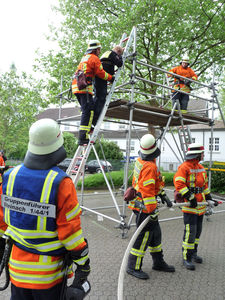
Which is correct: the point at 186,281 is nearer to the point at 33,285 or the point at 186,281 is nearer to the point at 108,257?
the point at 108,257

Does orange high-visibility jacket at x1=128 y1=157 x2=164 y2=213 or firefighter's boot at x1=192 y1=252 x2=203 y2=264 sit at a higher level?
orange high-visibility jacket at x1=128 y1=157 x2=164 y2=213

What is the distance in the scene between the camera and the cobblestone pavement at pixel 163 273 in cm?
312

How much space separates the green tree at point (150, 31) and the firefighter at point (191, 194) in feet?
24.5

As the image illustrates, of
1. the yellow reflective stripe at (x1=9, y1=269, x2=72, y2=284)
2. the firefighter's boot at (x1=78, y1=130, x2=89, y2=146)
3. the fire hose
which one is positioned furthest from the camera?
the firefighter's boot at (x1=78, y1=130, x2=89, y2=146)

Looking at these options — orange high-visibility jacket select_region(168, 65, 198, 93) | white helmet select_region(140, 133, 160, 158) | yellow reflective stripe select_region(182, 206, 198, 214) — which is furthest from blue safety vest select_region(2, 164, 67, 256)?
orange high-visibility jacket select_region(168, 65, 198, 93)

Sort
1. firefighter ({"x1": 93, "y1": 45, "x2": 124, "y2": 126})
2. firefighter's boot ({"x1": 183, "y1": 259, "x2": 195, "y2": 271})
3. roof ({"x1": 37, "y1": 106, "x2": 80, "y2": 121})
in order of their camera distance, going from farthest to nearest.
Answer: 1. roof ({"x1": 37, "y1": 106, "x2": 80, "y2": 121})
2. firefighter ({"x1": 93, "y1": 45, "x2": 124, "y2": 126})
3. firefighter's boot ({"x1": 183, "y1": 259, "x2": 195, "y2": 271})

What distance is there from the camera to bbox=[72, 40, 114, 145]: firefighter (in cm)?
430

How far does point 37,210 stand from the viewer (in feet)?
5.48

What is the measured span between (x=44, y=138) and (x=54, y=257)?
86 centimetres

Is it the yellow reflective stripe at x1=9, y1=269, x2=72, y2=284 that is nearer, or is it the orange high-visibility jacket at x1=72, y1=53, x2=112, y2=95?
the yellow reflective stripe at x1=9, y1=269, x2=72, y2=284

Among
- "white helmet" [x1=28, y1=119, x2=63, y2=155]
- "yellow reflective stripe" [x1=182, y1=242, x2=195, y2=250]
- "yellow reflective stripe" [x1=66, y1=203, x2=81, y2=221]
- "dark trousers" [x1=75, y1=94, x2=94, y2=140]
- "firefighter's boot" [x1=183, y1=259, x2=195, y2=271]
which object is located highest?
"dark trousers" [x1=75, y1=94, x2=94, y2=140]

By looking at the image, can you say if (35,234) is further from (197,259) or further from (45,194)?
(197,259)

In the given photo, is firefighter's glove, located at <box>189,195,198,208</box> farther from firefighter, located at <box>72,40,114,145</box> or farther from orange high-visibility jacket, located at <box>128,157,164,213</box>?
firefighter, located at <box>72,40,114,145</box>

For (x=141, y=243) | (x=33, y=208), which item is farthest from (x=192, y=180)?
(x=33, y=208)
